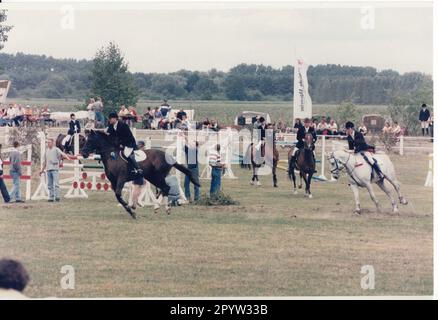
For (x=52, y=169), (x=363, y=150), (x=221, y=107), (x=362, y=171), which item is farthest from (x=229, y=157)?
(x=221, y=107)

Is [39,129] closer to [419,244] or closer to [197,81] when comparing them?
[197,81]

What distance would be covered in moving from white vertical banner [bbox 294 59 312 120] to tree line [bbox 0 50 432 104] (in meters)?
7.46

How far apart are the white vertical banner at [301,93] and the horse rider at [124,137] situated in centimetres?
1398

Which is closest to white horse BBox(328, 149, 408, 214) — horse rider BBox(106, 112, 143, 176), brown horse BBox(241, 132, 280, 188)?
horse rider BBox(106, 112, 143, 176)

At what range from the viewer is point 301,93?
114 feet

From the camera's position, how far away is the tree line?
42969mm

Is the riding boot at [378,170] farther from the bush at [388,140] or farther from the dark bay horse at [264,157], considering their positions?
the bush at [388,140]

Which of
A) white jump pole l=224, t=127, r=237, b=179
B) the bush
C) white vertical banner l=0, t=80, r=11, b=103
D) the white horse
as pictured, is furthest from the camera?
the bush

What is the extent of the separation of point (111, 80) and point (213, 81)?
11856mm

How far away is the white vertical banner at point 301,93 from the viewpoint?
113ft

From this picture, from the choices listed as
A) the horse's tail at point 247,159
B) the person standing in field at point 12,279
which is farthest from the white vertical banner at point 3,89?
the person standing in field at point 12,279

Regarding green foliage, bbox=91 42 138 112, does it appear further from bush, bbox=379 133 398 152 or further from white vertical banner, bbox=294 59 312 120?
bush, bbox=379 133 398 152

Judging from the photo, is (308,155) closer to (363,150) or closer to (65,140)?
(363,150)
